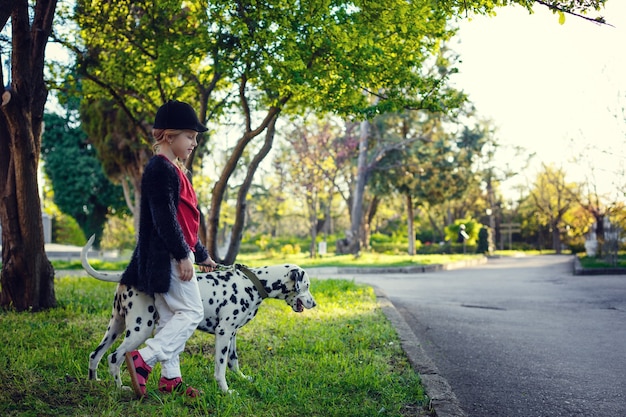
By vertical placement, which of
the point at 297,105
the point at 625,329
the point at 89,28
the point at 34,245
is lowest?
the point at 625,329

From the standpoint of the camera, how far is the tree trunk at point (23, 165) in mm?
7816

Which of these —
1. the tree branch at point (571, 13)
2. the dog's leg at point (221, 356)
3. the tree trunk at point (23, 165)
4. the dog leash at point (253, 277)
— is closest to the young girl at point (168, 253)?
the dog's leg at point (221, 356)

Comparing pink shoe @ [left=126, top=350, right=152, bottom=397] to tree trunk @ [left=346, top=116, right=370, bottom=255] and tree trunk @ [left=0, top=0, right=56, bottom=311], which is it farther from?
tree trunk @ [left=346, top=116, right=370, bottom=255]

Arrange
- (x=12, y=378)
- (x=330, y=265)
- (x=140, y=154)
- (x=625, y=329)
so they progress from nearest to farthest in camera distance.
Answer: (x=12, y=378) < (x=625, y=329) < (x=140, y=154) < (x=330, y=265)

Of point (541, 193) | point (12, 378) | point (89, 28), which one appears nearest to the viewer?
point (12, 378)

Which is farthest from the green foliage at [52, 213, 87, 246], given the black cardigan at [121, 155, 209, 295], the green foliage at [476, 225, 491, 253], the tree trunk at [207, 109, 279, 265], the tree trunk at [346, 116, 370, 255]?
the black cardigan at [121, 155, 209, 295]

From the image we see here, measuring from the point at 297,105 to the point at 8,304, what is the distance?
18.4 ft

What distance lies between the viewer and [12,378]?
4594 mm

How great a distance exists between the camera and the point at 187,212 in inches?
173

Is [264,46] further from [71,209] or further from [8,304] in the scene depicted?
[71,209]

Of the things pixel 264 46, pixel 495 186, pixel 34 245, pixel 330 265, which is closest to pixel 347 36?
pixel 264 46

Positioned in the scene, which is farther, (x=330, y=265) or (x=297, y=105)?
(x=330, y=265)

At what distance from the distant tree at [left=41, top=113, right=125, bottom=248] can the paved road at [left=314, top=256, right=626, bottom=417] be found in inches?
1064

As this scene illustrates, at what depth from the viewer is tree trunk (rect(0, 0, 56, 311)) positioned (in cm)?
782
